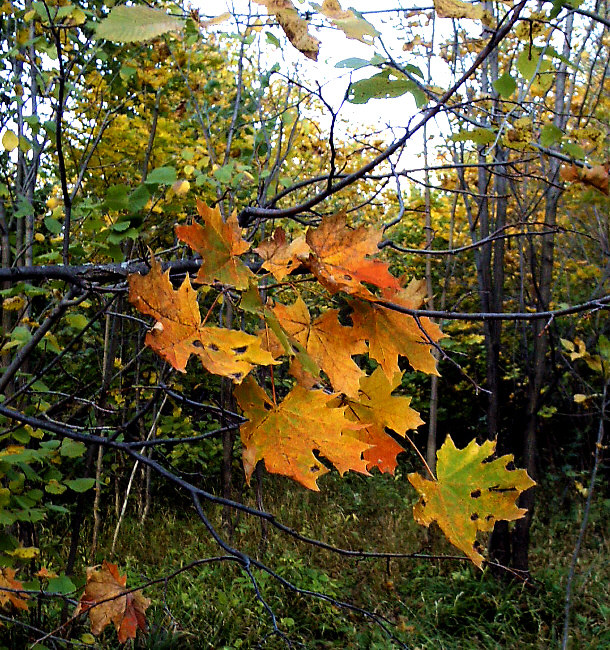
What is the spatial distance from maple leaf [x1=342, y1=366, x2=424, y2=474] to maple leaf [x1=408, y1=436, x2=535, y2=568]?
0.20 ft

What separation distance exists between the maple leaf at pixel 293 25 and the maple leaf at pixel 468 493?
1.39 feet

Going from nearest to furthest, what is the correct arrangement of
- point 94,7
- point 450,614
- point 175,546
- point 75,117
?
point 94,7 → point 75,117 → point 450,614 → point 175,546

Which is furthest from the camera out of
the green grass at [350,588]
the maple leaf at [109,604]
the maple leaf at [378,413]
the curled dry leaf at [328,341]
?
the green grass at [350,588]

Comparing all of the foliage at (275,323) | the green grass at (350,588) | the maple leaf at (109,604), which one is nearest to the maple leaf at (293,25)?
the foliage at (275,323)

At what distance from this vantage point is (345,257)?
1.85 ft

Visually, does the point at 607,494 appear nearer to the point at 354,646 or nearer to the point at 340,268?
the point at 354,646

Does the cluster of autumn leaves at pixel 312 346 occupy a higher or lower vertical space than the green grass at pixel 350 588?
higher

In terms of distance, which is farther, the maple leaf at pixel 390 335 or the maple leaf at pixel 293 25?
the maple leaf at pixel 390 335

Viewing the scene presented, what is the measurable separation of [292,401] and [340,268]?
0.13 m

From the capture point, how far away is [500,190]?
3730mm

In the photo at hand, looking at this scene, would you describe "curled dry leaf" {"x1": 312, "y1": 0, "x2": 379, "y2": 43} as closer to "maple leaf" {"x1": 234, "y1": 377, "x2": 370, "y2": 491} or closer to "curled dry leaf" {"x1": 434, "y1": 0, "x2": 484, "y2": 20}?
"curled dry leaf" {"x1": 434, "y1": 0, "x2": 484, "y2": 20}

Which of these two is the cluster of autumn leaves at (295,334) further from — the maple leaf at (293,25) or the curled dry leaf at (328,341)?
the maple leaf at (293,25)

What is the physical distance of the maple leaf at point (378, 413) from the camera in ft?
2.35

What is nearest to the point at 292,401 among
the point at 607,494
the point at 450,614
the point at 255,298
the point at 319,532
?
the point at 255,298
